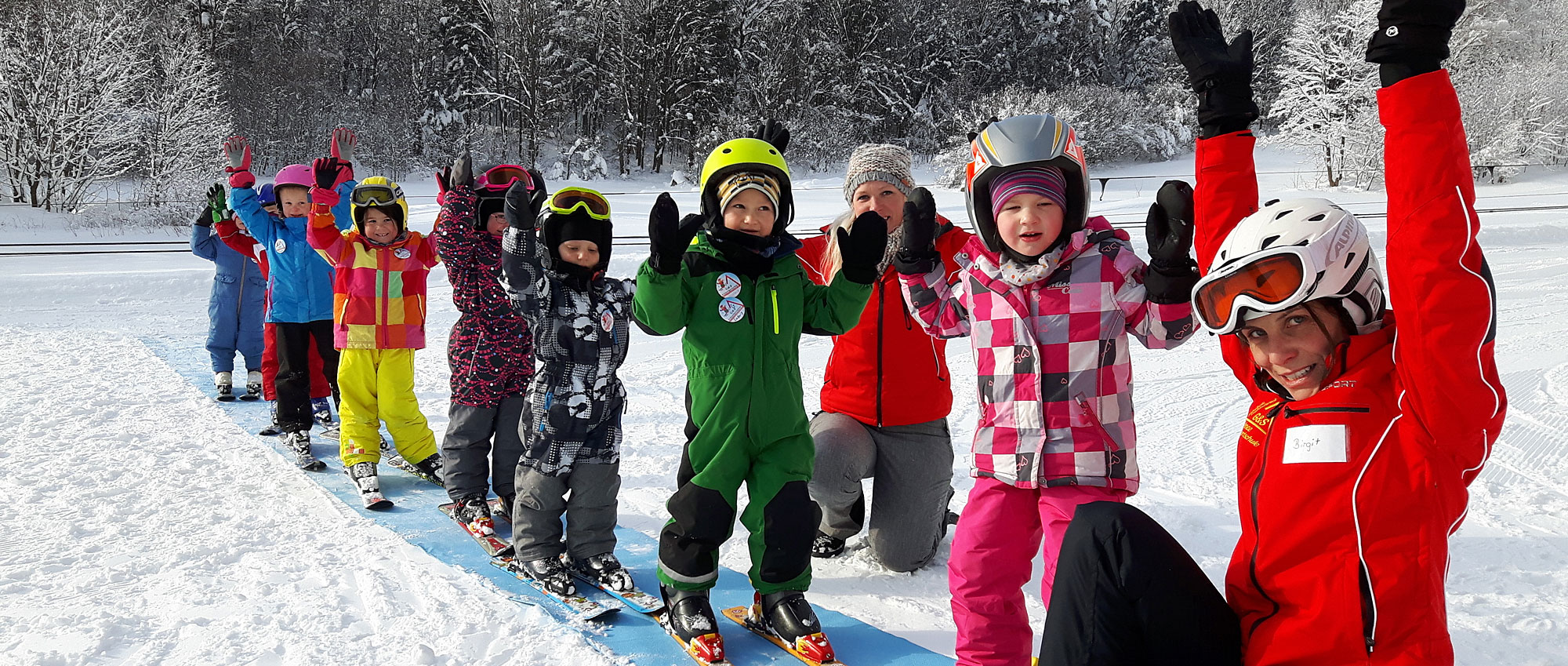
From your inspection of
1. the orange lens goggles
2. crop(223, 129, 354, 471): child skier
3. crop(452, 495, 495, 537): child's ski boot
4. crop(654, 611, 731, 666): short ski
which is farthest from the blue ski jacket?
the orange lens goggles

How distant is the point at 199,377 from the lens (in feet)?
25.9

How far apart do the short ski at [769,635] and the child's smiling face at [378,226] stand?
2984 mm

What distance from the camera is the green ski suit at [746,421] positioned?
3240mm

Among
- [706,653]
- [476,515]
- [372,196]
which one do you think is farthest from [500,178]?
[706,653]

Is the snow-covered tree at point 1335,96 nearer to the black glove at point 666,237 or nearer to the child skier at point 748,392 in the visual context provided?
the child skier at point 748,392

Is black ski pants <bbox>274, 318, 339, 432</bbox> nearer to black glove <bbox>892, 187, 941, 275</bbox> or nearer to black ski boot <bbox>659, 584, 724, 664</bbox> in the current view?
black ski boot <bbox>659, 584, 724, 664</bbox>

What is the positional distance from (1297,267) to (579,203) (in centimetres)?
264

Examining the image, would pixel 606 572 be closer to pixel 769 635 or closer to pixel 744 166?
pixel 769 635

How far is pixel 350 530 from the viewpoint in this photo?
4.46 metres

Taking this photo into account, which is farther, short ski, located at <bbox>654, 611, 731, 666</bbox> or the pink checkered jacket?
short ski, located at <bbox>654, 611, 731, 666</bbox>

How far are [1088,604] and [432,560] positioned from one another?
3.20 metres

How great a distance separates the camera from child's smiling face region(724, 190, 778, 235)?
3.31m

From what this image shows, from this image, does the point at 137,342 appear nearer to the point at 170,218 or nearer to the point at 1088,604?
the point at 1088,604

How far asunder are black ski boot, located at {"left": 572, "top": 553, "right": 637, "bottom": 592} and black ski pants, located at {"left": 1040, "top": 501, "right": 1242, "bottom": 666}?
2218mm
